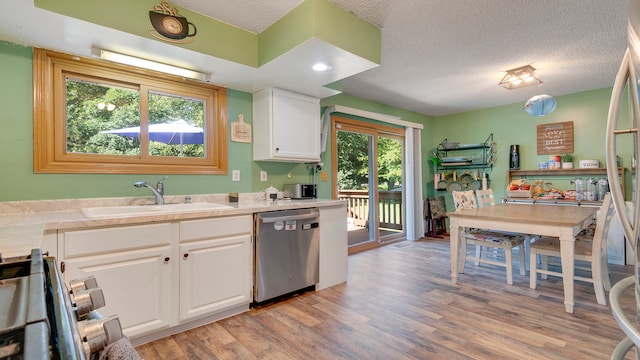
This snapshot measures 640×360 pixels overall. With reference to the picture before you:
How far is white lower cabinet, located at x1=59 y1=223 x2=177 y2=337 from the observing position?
1.68 m

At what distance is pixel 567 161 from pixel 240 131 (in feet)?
14.8

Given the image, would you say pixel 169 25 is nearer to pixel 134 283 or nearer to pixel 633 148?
pixel 134 283

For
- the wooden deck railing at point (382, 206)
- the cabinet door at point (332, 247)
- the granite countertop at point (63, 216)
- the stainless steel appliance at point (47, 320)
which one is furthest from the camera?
the wooden deck railing at point (382, 206)

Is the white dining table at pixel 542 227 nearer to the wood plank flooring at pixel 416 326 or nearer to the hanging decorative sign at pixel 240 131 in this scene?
the wood plank flooring at pixel 416 326

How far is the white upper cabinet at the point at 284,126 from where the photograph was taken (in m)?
2.90

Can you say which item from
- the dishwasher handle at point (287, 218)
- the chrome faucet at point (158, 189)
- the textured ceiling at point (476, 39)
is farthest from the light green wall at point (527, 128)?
the chrome faucet at point (158, 189)

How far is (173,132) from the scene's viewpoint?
268 cm

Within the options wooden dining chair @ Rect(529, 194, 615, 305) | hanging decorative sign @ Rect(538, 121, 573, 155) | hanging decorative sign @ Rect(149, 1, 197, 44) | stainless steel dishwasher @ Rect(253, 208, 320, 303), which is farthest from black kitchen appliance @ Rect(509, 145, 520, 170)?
hanging decorative sign @ Rect(149, 1, 197, 44)

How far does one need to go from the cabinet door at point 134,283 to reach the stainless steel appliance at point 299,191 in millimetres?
1477

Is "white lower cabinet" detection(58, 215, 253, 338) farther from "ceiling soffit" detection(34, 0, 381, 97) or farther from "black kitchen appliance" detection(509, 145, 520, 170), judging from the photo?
"black kitchen appliance" detection(509, 145, 520, 170)

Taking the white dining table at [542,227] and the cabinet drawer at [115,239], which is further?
the white dining table at [542,227]

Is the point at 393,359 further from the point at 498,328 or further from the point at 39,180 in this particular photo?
the point at 39,180

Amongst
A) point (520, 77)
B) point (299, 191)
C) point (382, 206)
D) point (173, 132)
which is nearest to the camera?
point (173, 132)

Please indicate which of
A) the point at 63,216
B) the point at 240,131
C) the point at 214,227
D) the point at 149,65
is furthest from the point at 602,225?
the point at 63,216
